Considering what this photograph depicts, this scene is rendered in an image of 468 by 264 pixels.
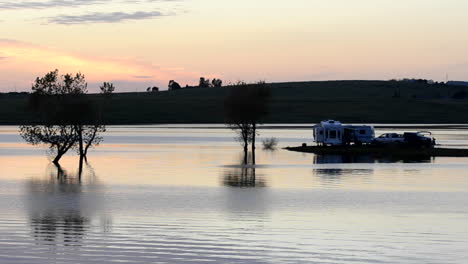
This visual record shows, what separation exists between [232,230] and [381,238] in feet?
16.2

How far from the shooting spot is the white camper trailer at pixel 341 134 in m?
95.0

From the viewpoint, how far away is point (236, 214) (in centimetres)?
3591

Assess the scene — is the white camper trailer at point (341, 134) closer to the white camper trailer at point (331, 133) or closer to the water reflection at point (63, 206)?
the white camper trailer at point (331, 133)

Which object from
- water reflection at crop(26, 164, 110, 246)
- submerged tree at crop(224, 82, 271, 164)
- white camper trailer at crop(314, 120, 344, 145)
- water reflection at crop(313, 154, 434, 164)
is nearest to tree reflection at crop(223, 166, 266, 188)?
water reflection at crop(26, 164, 110, 246)

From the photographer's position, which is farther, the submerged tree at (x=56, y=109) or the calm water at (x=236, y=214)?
the submerged tree at (x=56, y=109)

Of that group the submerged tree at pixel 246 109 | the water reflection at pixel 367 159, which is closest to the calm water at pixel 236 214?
the water reflection at pixel 367 159

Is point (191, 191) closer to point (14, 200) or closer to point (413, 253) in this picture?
point (14, 200)

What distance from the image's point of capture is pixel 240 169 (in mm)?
63375

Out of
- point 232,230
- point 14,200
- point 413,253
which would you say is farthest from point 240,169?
point 413,253

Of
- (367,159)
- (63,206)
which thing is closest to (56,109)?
(367,159)

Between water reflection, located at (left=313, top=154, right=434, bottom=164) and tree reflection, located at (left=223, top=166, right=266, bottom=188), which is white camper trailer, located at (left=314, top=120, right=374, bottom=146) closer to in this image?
water reflection, located at (left=313, top=154, right=434, bottom=164)

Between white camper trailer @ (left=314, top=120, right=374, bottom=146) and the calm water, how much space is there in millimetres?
28150

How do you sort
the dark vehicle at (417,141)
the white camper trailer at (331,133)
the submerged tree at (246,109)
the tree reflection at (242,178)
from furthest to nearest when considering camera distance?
the submerged tree at (246,109), the white camper trailer at (331,133), the dark vehicle at (417,141), the tree reflection at (242,178)

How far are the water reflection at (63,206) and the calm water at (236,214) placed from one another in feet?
0.15
